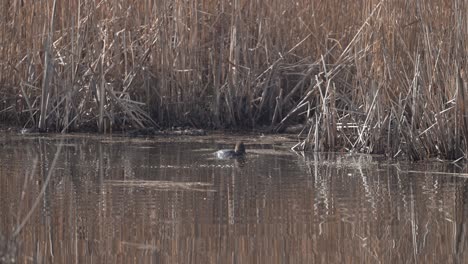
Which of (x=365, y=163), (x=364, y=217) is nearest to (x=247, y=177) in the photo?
(x=365, y=163)

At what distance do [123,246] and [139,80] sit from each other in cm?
448

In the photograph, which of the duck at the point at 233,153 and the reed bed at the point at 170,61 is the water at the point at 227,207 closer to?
the duck at the point at 233,153

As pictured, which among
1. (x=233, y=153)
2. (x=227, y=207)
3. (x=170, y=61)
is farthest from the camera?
(x=170, y=61)

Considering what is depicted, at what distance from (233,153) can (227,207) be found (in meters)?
1.94

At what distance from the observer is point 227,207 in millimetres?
6145

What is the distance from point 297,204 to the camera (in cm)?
622

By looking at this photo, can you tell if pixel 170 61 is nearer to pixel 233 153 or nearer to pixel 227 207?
pixel 233 153

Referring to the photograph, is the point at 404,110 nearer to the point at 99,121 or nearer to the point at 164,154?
the point at 164,154

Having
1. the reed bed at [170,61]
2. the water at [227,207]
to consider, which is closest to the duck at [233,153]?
the water at [227,207]

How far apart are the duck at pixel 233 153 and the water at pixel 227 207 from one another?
0.29 feet

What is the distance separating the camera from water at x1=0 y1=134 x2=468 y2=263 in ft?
16.8

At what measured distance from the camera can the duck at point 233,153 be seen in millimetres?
8009

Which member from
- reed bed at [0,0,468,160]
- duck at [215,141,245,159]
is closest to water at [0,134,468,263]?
duck at [215,141,245,159]

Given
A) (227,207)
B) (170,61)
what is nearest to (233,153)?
(170,61)
